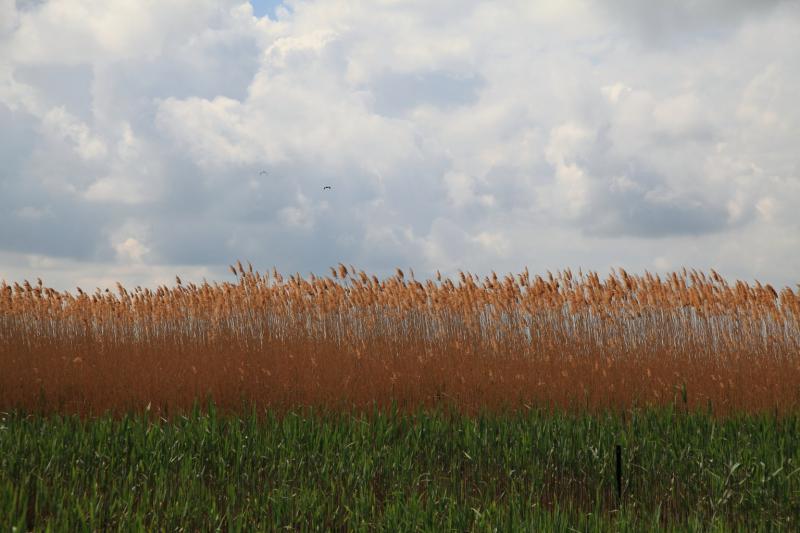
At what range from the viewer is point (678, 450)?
689 centimetres

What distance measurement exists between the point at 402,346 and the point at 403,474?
225 inches

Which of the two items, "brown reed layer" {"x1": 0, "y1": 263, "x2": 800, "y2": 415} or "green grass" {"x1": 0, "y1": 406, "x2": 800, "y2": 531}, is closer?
"green grass" {"x1": 0, "y1": 406, "x2": 800, "y2": 531}

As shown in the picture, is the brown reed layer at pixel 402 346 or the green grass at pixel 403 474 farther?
the brown reed layer at pixel 402 346

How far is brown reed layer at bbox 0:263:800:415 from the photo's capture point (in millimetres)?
8812

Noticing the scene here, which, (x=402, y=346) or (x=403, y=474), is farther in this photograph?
(x=402, y=346)

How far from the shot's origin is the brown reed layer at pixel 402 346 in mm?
8812

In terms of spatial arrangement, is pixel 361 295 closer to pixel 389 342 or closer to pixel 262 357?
pixel 389 342

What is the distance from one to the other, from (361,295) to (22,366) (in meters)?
5.57

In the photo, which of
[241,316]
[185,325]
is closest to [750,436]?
[241,316]

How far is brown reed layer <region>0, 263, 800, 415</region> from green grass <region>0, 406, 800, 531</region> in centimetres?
117

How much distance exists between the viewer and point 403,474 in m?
6.04

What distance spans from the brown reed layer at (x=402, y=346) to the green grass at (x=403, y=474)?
117 centimetres

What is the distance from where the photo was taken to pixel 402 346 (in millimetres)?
11750

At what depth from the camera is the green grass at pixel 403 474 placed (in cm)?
505
